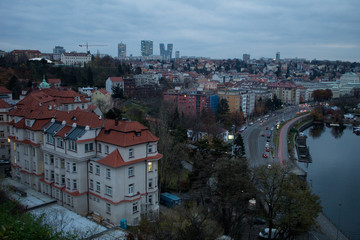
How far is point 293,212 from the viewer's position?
372 inches

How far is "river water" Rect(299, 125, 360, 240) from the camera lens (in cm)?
1391

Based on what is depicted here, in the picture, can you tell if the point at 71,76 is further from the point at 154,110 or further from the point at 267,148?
the point at 267,148

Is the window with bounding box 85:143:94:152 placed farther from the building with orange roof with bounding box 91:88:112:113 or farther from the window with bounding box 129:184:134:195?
the building with orange roof with bounding box 91:88:112:113

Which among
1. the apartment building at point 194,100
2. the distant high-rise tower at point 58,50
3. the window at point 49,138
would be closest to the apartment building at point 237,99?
the apartment building at point 194,100

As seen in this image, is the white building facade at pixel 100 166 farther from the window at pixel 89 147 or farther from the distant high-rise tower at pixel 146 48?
the distant high-rise tower at pixel 146 48

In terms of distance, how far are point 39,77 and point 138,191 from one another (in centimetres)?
2699

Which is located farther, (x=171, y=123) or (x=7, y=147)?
(x=171, y=123)

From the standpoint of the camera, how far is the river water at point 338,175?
1391cm

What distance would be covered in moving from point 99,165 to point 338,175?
51.1 feet

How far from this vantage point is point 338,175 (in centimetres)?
1945

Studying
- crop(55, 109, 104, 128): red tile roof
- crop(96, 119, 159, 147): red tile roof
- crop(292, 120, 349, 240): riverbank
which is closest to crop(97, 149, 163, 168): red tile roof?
crop(96, 119, 159, 147): red tile roof

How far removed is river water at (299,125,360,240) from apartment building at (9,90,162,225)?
8.45 m

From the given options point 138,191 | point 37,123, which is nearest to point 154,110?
point 37,123

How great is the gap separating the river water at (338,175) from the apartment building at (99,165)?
27.7 feet
